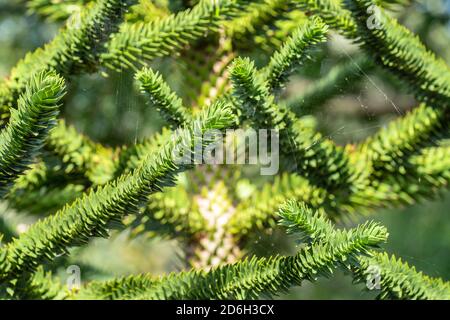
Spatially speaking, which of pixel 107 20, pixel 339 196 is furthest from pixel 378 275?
pixel 107 20

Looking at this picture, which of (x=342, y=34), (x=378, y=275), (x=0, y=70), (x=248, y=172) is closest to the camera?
(x=378, y=275)

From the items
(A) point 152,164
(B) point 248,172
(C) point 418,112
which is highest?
(A) point 152,164

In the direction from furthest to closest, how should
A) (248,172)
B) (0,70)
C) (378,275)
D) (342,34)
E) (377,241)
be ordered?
1. (0,70)
2. (248,172)
3. (342,34)
4. (378,275)
5. (377,241)

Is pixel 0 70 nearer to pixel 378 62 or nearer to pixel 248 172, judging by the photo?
pixel 248 172

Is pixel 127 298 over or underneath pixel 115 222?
underneath

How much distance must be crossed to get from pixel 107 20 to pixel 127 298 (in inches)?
13.6

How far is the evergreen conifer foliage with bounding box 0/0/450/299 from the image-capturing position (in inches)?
26.8

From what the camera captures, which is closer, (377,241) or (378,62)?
(377,241)

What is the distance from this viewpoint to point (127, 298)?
0.81 meters

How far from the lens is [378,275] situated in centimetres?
73

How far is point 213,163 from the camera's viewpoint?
97 cm

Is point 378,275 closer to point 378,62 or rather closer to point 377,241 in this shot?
point 377,241

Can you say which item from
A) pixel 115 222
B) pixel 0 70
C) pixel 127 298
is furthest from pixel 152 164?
pixel 0 70

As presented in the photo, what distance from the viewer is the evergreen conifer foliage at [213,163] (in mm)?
680
